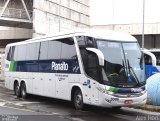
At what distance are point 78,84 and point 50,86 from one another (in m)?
2.86

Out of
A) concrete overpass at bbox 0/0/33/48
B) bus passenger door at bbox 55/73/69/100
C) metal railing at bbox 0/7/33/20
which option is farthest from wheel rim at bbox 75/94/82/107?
metal railing at bbox 0/7/33/20

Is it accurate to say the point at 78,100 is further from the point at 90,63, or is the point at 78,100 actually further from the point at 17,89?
the point at 17,89

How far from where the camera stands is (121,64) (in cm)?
1512

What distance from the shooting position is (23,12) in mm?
57281

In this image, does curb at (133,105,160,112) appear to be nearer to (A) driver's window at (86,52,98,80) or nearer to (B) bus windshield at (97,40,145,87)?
A: (B) bus windshield at (97,40,145,87)

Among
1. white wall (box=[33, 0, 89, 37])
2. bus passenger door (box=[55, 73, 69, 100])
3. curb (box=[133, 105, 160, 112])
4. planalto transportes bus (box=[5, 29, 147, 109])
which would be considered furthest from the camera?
white wall (box=[33, 0, 89, 37])

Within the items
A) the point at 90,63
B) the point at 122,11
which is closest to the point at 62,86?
the point at 90,63

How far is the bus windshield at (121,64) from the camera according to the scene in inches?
585

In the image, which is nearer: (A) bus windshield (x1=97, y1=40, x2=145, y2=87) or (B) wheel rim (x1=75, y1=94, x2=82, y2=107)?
(A) bus windshield (x1=97, y1=40, x2=145, y2=87)

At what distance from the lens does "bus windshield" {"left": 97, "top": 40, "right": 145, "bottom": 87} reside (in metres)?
14.9

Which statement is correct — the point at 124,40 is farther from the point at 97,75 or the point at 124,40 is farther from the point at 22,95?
the point at 22,95

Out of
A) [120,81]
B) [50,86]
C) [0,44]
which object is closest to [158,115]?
[120,81]

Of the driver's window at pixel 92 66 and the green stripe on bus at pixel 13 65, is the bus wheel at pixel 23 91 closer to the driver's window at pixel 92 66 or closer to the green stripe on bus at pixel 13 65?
the green stripe on bus at pixel 13 65

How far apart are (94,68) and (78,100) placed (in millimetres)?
1819
